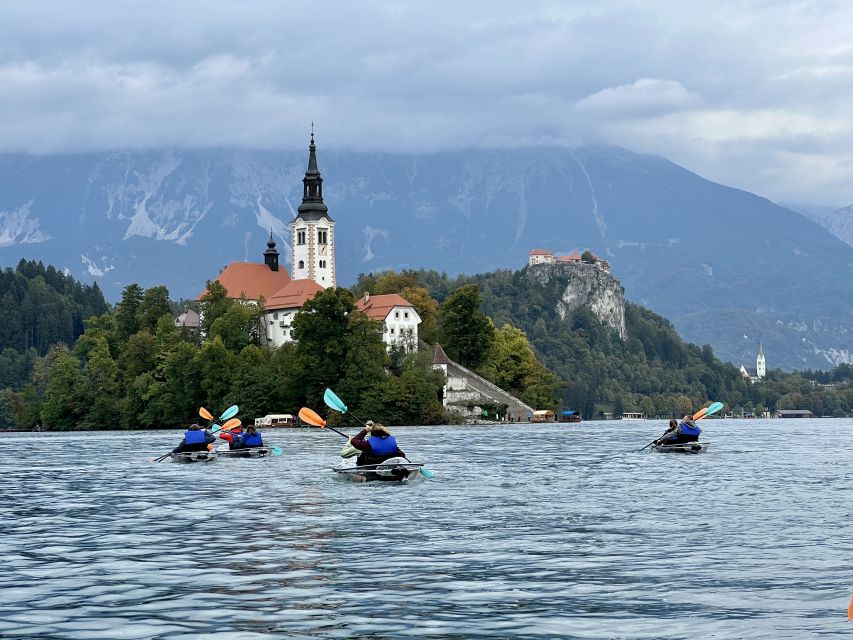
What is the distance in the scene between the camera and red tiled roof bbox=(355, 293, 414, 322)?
603ft

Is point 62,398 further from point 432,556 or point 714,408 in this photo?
point 432,556

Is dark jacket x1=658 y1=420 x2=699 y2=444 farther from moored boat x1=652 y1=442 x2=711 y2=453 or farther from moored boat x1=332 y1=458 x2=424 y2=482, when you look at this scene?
→ moored boat x1=332 y1=458 x2=424 y2=482

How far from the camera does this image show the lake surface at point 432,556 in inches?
952

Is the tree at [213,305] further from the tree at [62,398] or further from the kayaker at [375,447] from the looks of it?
the kayaker at [375,447]

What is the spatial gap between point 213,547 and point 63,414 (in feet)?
470

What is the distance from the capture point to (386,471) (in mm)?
53500

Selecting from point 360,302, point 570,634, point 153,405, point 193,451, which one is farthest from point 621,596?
point 360,302

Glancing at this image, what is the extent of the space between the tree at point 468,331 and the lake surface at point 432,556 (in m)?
114

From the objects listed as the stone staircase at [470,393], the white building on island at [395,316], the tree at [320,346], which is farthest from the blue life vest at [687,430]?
the white building on island at [395,316]

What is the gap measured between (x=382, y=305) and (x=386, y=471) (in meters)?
133

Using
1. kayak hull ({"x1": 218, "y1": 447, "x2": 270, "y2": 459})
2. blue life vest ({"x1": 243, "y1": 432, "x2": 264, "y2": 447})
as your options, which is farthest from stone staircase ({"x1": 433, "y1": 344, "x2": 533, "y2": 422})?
Answer: blue life vest ({"x1": 243, "y1": 432, "x2": 264, "y2": 447})

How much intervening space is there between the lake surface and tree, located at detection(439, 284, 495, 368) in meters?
114

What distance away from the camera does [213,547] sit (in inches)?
1351

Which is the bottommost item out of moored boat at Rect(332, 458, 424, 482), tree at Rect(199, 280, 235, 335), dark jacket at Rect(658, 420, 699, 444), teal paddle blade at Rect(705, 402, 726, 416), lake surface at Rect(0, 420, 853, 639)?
lake surface at Rect(0, 420, 853, 639)
